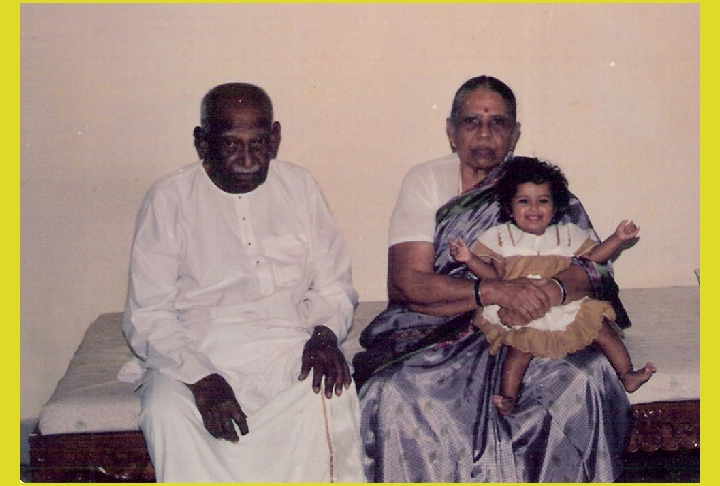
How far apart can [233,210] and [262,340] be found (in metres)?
0.47

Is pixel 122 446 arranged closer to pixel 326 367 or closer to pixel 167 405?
pixel 167 405

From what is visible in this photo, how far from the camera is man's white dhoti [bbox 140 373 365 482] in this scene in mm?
2619

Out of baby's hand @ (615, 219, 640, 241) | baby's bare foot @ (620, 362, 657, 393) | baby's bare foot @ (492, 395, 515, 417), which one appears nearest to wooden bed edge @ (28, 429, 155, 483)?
baby's bare foot @ (492, 395, 515, 417)

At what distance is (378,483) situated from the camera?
276 centimetres

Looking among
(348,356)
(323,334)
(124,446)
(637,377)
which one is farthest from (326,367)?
(637,377)

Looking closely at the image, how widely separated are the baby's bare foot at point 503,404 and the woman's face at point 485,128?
858 mm

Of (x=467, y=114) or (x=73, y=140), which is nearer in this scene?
(x=467, y=114)

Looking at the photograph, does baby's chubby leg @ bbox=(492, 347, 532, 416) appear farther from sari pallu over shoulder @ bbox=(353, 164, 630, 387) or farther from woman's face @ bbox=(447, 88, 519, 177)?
woman's face @ bbox=(447, 88, 519, 177)

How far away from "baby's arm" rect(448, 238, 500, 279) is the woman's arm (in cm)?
3

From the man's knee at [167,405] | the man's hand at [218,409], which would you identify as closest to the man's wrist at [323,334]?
the man's hand at [218,409]

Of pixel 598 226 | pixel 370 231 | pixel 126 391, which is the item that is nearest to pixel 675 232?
pixel 598 226

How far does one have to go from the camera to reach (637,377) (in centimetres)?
283

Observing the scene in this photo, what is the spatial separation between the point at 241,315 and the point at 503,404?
0.90 meters

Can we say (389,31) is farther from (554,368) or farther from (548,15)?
(554,368)
